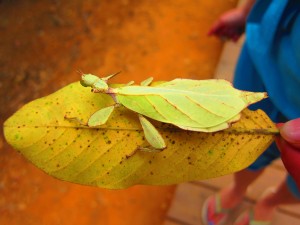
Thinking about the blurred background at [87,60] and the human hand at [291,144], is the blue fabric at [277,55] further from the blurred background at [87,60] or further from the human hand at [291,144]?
the blurred background at [87,60]

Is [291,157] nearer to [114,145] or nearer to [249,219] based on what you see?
[114,145]

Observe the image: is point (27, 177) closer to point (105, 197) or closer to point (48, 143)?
point (105, 197)

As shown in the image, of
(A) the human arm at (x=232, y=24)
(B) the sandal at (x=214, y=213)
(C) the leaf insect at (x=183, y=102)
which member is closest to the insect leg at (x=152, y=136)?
(C) the leaf insect at (x=183, y=102)

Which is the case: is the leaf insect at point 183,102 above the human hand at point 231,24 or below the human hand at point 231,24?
above

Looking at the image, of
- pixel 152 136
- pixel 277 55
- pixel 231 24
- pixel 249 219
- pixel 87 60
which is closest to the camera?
pixel 152 136

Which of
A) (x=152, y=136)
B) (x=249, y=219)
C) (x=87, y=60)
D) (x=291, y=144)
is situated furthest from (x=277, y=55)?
(x=87, y=60)

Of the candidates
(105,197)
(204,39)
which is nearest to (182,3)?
(204,39)

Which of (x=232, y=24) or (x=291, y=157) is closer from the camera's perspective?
(x=291, y=157)
